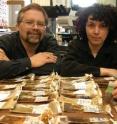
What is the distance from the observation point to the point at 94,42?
1822 millimetres

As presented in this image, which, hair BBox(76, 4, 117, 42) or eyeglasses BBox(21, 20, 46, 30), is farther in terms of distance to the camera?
eyeglasses BBox(21, 20, 46, 30)

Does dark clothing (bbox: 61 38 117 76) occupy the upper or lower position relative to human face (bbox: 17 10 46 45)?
lower

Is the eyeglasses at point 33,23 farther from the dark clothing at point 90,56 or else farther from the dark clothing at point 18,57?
the dark clothing at point 90,56

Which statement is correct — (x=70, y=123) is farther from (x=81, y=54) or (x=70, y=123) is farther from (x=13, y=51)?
(x=13, y=51)

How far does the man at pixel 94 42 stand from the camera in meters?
1.80

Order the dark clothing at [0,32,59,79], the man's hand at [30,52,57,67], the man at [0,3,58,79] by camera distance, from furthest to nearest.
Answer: the man at [0,3,58,79] < the man's hand at [30,52,57,67] < the dark clothing at [0,32,59,79]

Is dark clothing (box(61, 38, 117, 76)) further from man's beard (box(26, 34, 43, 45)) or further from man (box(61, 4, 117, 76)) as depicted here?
man's beard (box(26, 34, 43, 45))

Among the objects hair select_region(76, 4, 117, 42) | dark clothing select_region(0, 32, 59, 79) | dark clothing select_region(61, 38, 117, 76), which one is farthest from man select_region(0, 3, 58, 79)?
hair select_region(76, 4, 117, 42)

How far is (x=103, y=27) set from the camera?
5.97ft

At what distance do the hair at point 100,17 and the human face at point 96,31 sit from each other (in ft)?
0.08

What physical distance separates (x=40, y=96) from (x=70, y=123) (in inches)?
11.7

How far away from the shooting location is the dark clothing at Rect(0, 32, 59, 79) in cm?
165

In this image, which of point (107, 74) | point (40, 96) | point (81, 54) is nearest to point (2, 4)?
point (81, 54)

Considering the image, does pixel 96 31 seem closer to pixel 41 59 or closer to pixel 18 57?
pixel 41 59
